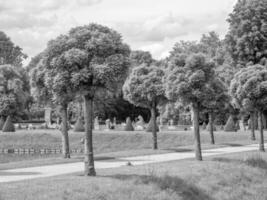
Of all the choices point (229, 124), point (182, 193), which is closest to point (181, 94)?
point (182, 193)

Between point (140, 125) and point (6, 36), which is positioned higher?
point (6, 36)

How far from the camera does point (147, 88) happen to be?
32.9 m

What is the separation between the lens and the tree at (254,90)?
28.8 metres

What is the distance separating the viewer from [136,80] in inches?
1325

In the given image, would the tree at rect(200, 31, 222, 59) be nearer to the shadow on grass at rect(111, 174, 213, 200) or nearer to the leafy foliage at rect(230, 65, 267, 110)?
the leafy foliage at rect(230, 65, 267, 110)

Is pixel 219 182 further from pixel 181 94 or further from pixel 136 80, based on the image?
pixel 136 80

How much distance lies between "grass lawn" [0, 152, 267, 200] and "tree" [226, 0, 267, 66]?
1412 inches

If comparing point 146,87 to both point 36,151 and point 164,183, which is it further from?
point 164,183

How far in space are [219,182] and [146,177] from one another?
396cm

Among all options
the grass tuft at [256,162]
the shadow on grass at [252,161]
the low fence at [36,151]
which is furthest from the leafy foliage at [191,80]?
the low fence at [36,151]

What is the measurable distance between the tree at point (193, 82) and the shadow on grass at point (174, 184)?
541 centimetres

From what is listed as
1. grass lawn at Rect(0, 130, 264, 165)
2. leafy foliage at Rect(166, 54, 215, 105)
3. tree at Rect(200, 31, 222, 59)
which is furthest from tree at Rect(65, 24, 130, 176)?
tree at Rect(200, 31, 222, 59)

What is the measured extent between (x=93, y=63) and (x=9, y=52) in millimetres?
82074

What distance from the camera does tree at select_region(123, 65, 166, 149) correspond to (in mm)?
32969
